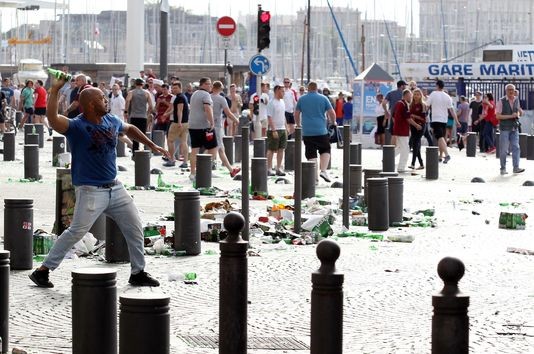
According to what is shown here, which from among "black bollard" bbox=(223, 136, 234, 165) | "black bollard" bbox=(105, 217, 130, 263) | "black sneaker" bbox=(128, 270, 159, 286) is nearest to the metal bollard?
"black bollard" bbox=(223, 136, 234, 165)

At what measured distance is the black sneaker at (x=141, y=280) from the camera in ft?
38.0

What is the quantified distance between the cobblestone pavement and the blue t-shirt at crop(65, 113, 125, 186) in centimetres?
92

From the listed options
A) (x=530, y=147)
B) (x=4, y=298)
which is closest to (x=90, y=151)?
(x=4, y=298)

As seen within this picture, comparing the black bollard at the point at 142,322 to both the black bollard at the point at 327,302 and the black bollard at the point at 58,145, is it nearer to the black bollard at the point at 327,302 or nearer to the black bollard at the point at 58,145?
the black bollard at the point at 327,302

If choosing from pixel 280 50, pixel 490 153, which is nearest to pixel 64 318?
pixel 490 153

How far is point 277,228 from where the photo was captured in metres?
16.1

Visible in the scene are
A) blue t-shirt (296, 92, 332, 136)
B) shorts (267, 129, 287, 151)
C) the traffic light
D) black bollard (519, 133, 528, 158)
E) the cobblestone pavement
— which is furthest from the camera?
black bollard (519, 133, 528, 158)

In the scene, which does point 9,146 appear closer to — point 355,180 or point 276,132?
point 276,132

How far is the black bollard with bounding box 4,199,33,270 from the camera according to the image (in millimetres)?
12641

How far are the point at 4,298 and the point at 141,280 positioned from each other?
303cm

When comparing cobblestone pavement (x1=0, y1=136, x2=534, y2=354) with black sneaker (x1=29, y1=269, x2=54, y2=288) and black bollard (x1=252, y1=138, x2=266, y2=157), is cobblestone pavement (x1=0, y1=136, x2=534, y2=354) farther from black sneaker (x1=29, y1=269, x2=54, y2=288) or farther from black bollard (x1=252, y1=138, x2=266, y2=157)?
black bollard (x1=252, y1=138, x2=266, y2=157)

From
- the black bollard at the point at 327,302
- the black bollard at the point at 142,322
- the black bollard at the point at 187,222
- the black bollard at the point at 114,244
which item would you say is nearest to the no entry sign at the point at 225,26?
the black bollard at the point at 187,222

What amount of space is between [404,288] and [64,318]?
324 centimetres

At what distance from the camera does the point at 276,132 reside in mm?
25656
